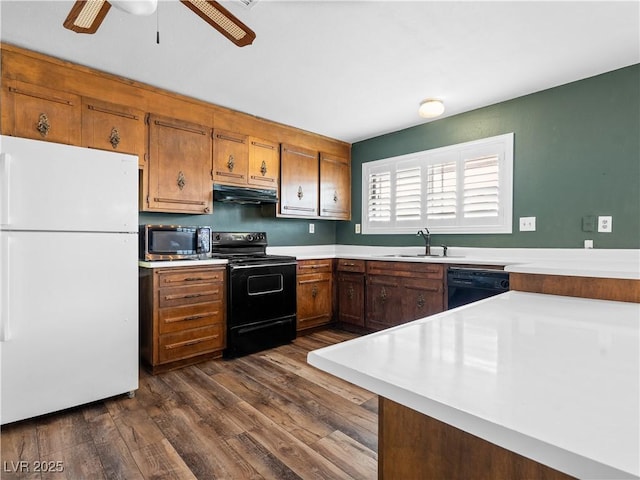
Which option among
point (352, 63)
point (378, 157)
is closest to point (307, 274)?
point (378, 157)

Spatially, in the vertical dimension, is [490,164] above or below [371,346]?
above

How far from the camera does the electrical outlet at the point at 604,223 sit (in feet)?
8.68

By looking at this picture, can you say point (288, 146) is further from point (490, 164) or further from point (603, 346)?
point (603, 346)

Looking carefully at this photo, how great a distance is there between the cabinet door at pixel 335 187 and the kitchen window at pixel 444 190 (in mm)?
251

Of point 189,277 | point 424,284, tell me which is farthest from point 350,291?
point 189,277

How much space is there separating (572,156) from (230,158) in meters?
3.00

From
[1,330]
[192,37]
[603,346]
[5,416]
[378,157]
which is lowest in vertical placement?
[5,416]

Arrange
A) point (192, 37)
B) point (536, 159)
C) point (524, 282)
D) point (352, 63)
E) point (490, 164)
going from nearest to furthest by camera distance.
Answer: point (524, 282) < point (192, 37) < point (352, 63) < point (536, 159) < point (490, 164)

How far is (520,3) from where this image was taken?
1865mm

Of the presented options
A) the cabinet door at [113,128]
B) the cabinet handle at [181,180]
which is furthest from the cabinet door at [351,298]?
the cabinet door at [113,128]

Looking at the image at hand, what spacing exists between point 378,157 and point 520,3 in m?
2.47

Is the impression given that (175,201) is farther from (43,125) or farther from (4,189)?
(4,189)

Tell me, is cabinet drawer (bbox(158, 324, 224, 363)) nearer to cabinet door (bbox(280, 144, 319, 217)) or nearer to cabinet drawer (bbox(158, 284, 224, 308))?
cabinet drawer (bbox(158, 284, 224, 308))

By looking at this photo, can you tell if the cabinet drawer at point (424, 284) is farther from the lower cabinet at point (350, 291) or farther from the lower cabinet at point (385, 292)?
the lower cabinet at point (350, 291)
